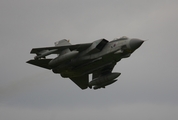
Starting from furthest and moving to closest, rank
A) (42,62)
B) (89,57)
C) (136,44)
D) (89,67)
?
(42,62)
(89,67)
(89,57)
(136,44)

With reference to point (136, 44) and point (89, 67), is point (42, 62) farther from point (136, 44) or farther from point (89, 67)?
point (136, 44)

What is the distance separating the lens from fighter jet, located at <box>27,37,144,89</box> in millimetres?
46175

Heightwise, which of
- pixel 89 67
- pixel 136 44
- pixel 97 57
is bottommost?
pixel 89 67

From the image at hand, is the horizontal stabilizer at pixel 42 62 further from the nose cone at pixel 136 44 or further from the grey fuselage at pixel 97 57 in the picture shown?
the nose cone at pixel 136 44

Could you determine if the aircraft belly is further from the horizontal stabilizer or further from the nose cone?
the nose cone

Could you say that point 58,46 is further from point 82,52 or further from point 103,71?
point 103,71

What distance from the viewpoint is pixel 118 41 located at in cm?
4653

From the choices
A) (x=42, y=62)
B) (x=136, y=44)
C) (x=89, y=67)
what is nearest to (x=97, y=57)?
(x=89, y=67)

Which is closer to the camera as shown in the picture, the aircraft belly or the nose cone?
the nose cone

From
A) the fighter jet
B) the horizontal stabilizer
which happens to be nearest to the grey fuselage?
the fighter jet

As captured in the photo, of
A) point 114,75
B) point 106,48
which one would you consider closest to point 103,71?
point 114,75

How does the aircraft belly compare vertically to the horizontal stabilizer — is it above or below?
below

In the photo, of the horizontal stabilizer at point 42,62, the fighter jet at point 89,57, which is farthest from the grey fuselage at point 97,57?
the horizontal stabilizer at point 42,62

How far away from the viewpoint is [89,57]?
47.2m
